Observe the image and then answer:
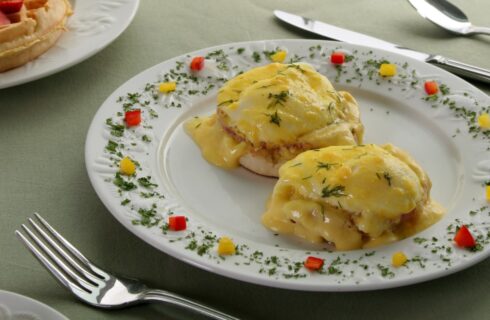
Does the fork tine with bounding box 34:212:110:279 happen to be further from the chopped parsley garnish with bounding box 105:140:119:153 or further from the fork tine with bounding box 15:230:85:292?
the chopped parsley garnish with bounding box 105:140:119:153

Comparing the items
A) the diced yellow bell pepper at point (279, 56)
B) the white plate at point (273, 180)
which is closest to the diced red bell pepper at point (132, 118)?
the white plate at point (273, 180)

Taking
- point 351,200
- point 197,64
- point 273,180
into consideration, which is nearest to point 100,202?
point 273,180

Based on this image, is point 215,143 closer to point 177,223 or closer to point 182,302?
point 177,223

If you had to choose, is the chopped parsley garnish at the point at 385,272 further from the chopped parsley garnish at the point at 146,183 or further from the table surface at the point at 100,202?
the chopped parsley garnish at the point at 146,183

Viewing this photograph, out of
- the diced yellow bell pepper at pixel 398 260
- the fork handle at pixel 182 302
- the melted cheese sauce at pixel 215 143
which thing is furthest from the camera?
the melted cheese sauce at pixel 215 143

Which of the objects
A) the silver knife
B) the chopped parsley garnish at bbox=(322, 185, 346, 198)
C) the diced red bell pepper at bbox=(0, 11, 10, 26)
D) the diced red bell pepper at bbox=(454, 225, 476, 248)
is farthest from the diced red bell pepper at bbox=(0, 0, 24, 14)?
the diced red bell pepper at bbox=(454, 225, 476, 248)

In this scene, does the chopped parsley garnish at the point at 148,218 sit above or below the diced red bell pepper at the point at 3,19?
below

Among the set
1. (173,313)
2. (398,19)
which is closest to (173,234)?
(173,313)
